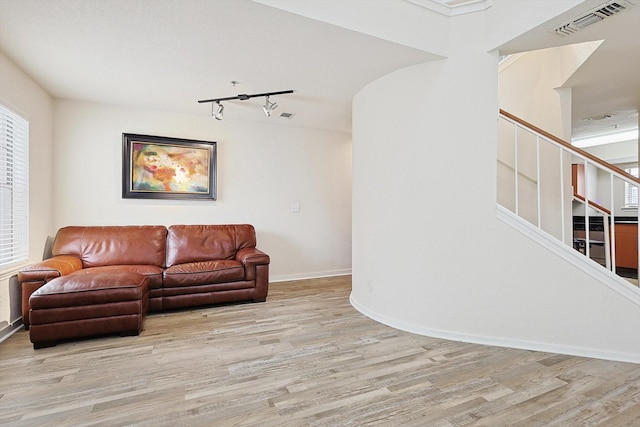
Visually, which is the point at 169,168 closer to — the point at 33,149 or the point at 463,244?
the point at 33,149

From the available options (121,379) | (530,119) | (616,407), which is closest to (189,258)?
(121,379)

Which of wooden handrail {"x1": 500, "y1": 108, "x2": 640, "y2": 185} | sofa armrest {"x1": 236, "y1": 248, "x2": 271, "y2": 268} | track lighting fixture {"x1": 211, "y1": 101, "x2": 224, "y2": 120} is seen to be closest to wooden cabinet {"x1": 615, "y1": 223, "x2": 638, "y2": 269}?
wooden handrail {"x1": 500, "y1": 108, "x2": 640, "y2": 185}

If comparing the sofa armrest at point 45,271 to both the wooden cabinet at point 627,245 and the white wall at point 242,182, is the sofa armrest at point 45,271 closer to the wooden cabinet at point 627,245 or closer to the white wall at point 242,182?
the white wall at point 242,182

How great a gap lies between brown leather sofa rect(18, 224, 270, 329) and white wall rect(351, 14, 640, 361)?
5.43ft

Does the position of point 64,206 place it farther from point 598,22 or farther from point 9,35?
point 598,22

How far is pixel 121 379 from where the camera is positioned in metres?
2.00

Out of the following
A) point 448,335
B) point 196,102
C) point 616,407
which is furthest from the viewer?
point 196,102

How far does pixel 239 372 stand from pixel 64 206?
3329 millimetres

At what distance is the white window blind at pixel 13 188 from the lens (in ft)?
9.07

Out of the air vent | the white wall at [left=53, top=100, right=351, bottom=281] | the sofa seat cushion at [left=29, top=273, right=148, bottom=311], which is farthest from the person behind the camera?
the white wall at [left=53, top=100, right=351, bottom=281]

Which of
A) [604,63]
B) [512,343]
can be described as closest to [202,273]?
[512,343]

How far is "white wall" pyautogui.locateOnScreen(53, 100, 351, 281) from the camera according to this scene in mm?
3795

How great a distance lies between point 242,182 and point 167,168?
3.38ft

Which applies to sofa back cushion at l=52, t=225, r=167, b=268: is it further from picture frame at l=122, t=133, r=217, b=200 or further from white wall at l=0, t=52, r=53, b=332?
picture frame at l=122, t=133, r=217, b=200
